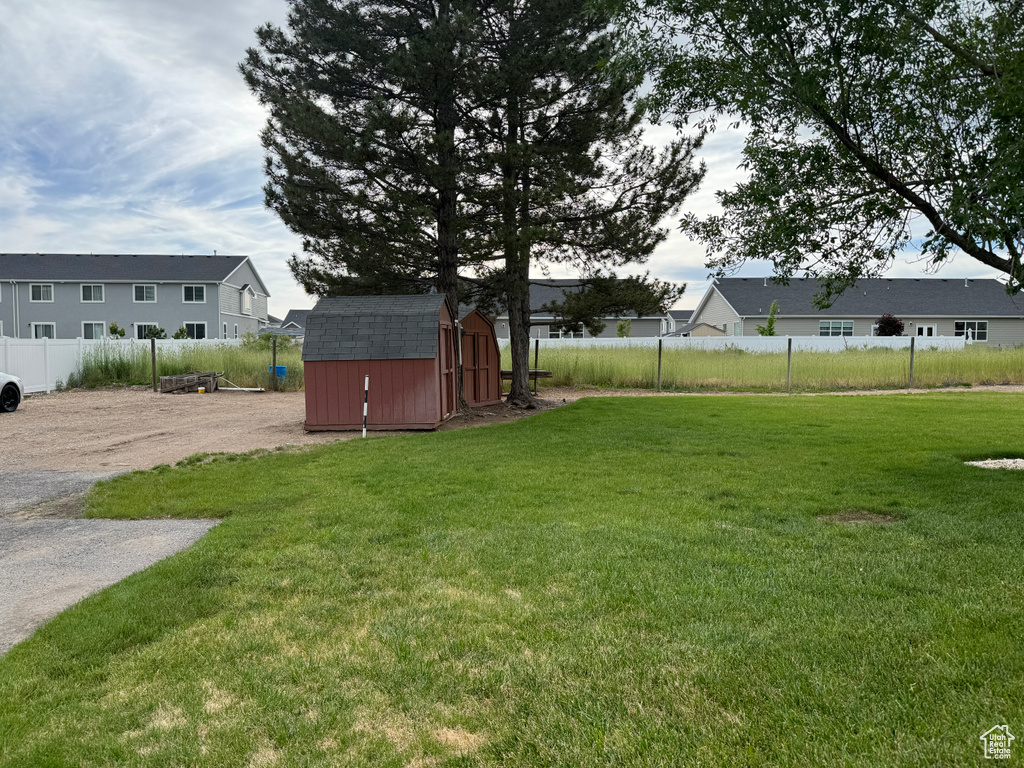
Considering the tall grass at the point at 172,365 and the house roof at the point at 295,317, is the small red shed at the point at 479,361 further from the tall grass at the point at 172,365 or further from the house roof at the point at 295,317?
the house roof at the point at 295,317

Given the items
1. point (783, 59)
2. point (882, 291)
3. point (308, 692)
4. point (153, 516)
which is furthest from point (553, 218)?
point (882, 291)

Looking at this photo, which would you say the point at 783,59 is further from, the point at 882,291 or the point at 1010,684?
the point at 882,291

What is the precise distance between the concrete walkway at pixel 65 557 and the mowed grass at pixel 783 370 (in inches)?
700

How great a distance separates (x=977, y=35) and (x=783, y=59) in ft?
6.14

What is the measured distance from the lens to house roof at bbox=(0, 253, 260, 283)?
129ft

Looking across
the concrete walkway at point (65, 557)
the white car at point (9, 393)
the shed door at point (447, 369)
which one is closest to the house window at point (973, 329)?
the shed door at point (447, 369)

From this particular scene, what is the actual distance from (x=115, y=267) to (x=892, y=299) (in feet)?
146

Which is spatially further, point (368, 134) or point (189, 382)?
point (189, 382)

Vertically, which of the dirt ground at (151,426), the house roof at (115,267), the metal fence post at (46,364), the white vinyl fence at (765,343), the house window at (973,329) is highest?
the house roof at (115,267)

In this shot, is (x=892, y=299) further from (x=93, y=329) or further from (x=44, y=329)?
(x=44, y=329)

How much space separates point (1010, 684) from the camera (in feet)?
9.20

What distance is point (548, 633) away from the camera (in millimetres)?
3490

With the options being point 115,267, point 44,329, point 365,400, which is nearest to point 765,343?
point 365,400

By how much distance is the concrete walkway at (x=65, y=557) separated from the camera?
4.12 m
